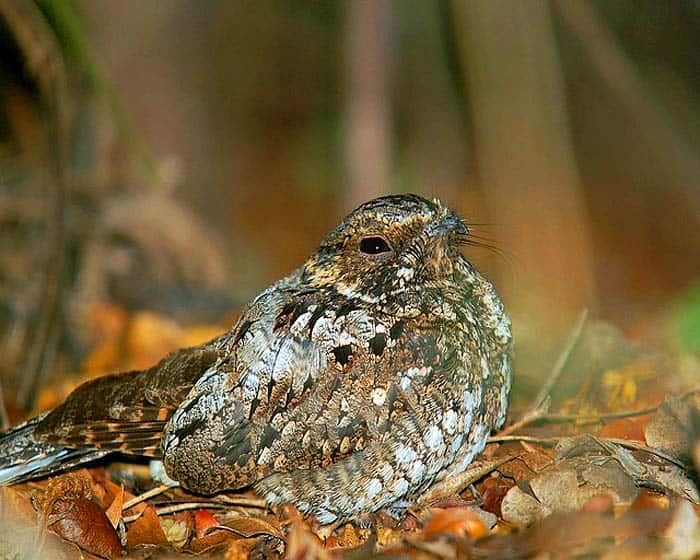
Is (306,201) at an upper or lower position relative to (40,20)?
lower

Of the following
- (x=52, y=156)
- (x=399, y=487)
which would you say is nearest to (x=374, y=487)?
(x=399, y=487)

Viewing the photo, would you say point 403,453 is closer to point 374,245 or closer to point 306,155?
point 374,245

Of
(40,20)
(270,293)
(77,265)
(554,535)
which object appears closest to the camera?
(554,535)

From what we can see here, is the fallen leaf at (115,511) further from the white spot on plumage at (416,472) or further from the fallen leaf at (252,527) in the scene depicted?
the white spot on plumage at (416,472)

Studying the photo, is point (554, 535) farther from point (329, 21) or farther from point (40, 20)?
point (329, 21)

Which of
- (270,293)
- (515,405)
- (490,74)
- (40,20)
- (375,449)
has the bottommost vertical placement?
(515,405)

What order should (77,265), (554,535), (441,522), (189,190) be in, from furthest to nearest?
(189,190) < (77,265) < (441,522) < (554,535)

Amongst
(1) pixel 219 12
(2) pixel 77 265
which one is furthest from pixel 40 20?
(1) pixel 219 12
